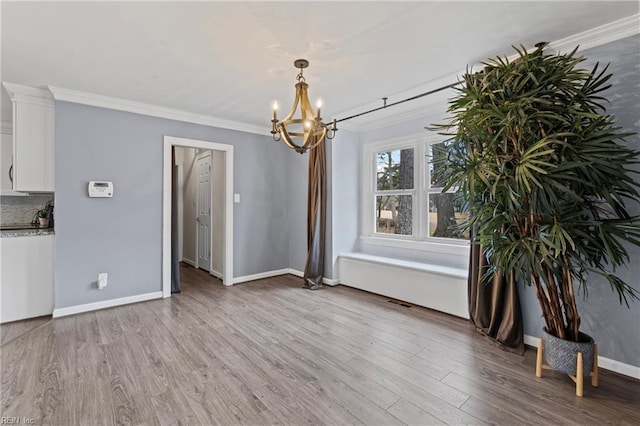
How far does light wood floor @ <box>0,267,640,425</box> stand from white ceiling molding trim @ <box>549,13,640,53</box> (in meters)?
2.46

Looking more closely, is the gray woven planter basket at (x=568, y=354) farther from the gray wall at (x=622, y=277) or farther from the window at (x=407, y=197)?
the window at (x=407, y=197)

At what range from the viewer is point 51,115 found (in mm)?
3439

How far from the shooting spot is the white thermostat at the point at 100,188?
3.47 meters

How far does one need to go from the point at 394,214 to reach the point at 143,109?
366 cm

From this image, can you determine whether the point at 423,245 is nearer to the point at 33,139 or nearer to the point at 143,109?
the point at 143,109

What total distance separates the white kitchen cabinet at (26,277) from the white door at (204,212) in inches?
89.4

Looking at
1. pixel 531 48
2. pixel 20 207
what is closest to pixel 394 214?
pixel 531 48

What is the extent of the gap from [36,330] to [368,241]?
4047mm

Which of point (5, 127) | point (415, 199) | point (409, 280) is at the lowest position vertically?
point (409, 280)

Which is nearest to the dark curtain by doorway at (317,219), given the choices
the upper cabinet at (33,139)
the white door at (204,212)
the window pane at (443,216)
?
the window pane at (443,216)

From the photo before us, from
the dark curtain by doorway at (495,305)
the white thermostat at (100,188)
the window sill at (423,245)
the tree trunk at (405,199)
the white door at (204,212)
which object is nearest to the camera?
the dark curtain by doorway at (495,305)

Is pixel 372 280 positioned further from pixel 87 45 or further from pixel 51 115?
pixel 51 115

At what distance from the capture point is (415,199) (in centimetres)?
421

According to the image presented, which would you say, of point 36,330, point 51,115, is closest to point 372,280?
point 36,330
